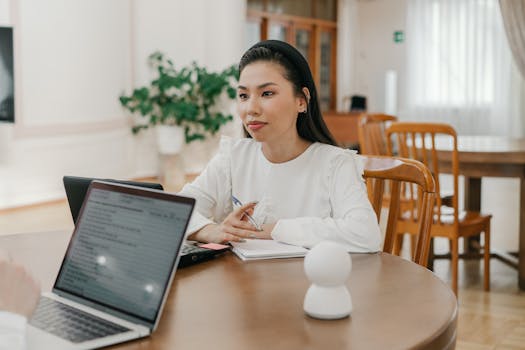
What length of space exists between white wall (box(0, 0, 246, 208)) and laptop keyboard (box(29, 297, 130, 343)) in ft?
17.7

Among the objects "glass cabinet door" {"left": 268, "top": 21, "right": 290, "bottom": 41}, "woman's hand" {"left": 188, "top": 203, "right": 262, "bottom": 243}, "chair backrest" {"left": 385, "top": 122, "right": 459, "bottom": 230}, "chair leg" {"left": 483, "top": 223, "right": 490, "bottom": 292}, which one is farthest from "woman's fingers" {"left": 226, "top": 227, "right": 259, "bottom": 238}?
"glass cabinet door" {"left": 268, "top": 21, "right": 290, "bottom": 41}

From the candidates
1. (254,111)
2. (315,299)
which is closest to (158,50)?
(254,111)

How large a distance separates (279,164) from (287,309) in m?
0.79

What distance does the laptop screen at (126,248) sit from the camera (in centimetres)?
95

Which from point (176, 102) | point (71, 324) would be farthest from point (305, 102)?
point (176, 102)

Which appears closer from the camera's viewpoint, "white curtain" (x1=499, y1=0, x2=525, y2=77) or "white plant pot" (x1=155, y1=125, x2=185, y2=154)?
"white curtain" (x1=499, y1=0, x2=525, y2=77)

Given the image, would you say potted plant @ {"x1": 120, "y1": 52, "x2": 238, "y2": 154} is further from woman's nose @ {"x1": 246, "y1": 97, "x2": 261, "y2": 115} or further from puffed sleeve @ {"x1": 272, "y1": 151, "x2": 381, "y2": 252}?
puffed sleeve @ {"x1": 272, "y1": 151, "x2": 381, "y2": 252}

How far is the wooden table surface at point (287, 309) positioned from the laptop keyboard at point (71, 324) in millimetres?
48

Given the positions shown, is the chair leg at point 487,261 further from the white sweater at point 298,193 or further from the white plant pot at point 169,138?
the white plant pot at point 169,138

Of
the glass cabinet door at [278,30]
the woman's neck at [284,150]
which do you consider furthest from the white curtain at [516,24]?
the woman's neck at [284,150]

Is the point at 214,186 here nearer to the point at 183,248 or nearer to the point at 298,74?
the point at 298,74

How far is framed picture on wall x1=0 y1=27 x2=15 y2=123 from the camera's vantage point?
18.7 feet

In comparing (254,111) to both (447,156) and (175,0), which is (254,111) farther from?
(175,0)

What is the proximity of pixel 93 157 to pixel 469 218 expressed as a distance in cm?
465
